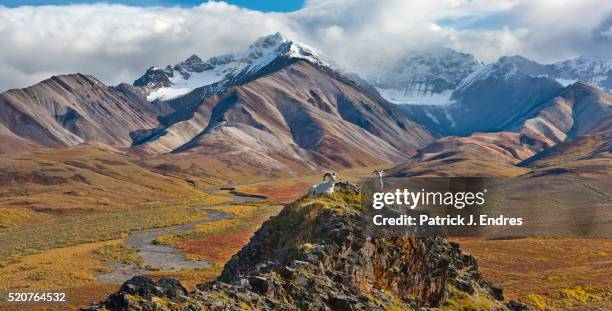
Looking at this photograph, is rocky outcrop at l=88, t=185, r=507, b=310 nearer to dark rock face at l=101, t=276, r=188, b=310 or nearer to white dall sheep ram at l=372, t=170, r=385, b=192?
dark rock face at l=101, t=276, r=188, b=310

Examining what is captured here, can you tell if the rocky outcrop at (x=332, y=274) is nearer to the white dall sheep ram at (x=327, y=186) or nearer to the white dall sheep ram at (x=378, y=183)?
the white dall sheep ram at (x=327, y=186)

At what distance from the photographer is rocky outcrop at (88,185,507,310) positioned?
19016 mm

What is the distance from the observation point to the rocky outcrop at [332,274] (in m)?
19.0

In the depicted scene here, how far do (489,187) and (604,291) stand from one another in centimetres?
2782

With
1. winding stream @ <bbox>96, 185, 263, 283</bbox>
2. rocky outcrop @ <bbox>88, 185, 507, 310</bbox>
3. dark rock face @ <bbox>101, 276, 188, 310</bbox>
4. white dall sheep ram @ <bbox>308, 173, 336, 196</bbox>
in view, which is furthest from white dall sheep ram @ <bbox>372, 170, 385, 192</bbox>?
winding stream @ <bbox>96, 185, 263, 283</bbox>

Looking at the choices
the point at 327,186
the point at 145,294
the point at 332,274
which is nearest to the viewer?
the point at 145,294

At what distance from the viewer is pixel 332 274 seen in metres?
23.0

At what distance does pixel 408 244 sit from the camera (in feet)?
89.3

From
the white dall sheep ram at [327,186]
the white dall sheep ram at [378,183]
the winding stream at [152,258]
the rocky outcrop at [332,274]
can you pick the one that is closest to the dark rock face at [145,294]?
the rocky outcrop at [332,274]

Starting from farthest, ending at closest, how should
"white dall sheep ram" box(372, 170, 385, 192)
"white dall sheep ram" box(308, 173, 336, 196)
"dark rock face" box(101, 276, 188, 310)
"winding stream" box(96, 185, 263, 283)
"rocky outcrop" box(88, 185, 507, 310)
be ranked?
"winding stream" box(96, 185, 263, 283) < "white dall sheep ram" box(308, 173, 336, 196) < "white dall sheep ram" box(372, 170, 385, 192) < "rocky outcrop" box(88, 185, 507, 310) < "dark rock face" box(101, 276, 188, 310)

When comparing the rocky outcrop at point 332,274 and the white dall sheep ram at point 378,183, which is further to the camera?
the white dall sheep ram at point 378,183

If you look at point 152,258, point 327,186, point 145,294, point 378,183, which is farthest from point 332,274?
point 152,258

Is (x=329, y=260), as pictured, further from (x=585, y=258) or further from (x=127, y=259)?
(x=585, y=258)

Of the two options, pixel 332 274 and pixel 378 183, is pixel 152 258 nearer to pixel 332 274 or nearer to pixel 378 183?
pixel 378 183
